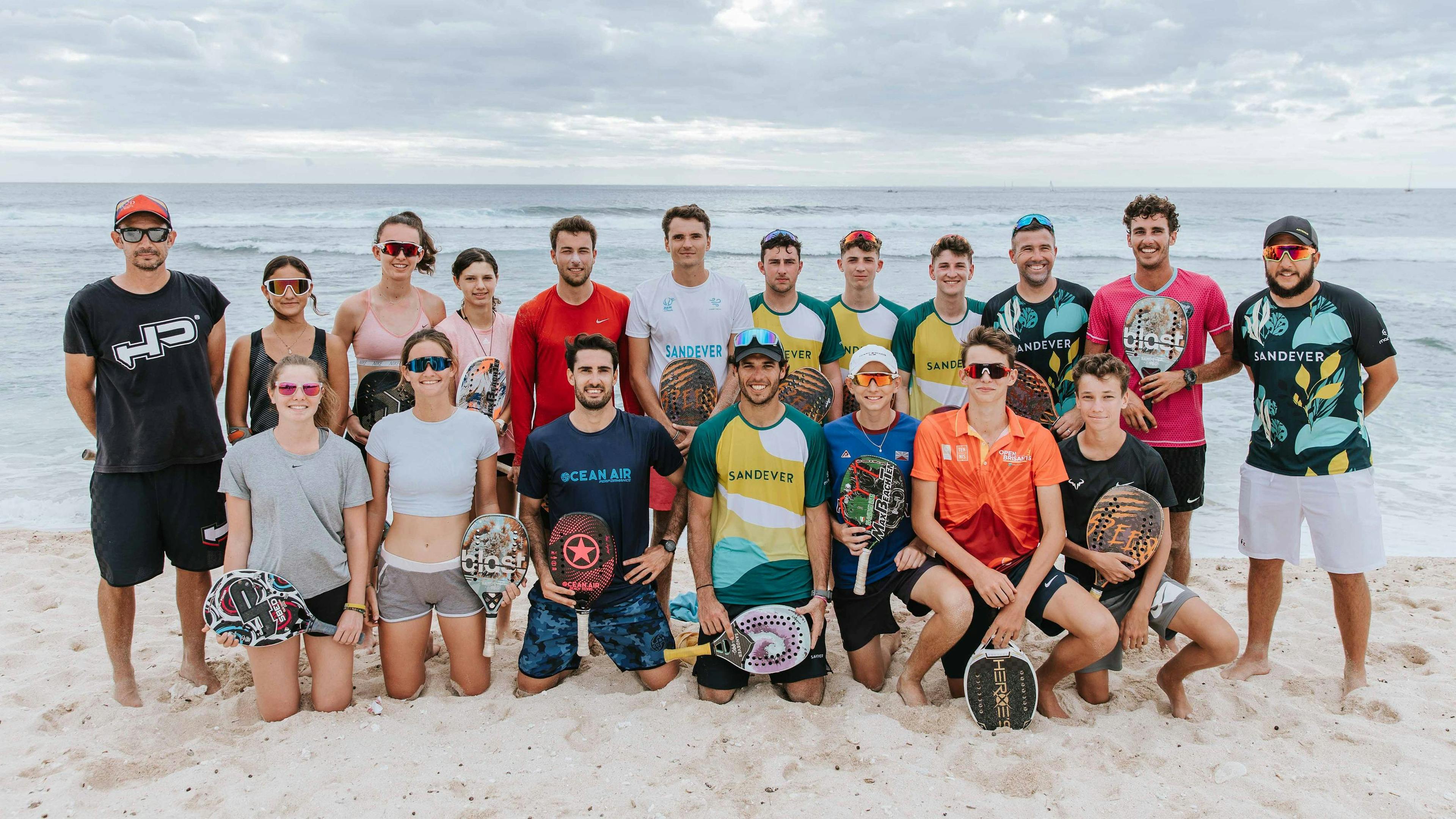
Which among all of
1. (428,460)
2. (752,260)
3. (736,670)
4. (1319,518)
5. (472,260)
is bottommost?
(736,670)

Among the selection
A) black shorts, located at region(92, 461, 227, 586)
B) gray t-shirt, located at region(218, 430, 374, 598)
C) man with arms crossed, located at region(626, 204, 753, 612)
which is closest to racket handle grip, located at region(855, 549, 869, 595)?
man with arms crossed, located at region(626, 204, 753, 612)

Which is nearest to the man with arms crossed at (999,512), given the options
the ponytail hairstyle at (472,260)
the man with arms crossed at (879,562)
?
the man with arms crossed at (879,562)

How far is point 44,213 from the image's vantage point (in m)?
38.2

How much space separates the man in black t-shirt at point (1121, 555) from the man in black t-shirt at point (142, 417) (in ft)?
14.0

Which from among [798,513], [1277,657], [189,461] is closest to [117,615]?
[189,461]

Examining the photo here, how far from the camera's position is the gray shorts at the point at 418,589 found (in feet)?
13.2

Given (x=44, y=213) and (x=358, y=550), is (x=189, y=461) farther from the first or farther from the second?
(x=44, y=213)

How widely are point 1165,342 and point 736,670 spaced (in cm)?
299

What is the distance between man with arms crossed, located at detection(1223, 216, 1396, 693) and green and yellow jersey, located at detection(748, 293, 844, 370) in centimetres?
225

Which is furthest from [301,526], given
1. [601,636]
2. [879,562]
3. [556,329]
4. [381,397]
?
[879,562]

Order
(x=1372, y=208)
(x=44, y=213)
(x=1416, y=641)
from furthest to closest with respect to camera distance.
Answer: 1. (x=1372, y=208)
2. (x=44, y=213)
3. (x=1416, y=641)

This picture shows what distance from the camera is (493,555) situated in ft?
13.2

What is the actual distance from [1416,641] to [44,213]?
50.0 m

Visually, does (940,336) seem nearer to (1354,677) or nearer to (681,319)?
(681,319)
